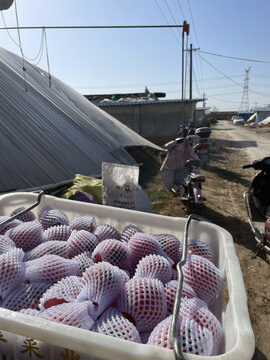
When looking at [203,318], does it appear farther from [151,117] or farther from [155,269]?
[151,117]

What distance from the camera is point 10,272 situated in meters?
1.13

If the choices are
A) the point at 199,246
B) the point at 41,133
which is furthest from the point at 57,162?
the point at 199,246

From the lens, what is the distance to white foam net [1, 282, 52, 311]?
1.04 m

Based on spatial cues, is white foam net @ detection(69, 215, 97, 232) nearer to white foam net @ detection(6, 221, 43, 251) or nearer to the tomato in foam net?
the tomato in foam net

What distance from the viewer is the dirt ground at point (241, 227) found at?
247 cm

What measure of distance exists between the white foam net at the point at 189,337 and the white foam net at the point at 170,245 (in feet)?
1.92

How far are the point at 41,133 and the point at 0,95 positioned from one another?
1.23 m

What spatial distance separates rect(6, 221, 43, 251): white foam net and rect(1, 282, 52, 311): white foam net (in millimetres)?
355

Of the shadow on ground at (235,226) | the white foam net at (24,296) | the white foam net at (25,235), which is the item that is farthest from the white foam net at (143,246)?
the shadow on ground at (235,226)

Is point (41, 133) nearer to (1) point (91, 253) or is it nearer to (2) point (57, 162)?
(2) point (57, 162)

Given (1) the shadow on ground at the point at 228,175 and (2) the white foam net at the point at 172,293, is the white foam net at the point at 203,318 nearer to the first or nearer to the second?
(2) the white foam net at the point at 172,293

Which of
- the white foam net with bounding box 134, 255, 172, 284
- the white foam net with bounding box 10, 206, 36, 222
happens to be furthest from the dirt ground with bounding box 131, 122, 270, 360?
the white foam net with bounding box 10, 206, 36, 222

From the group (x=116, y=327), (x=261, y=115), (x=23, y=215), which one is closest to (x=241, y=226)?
(x=23, y=215)

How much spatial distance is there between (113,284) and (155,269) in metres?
0.25
